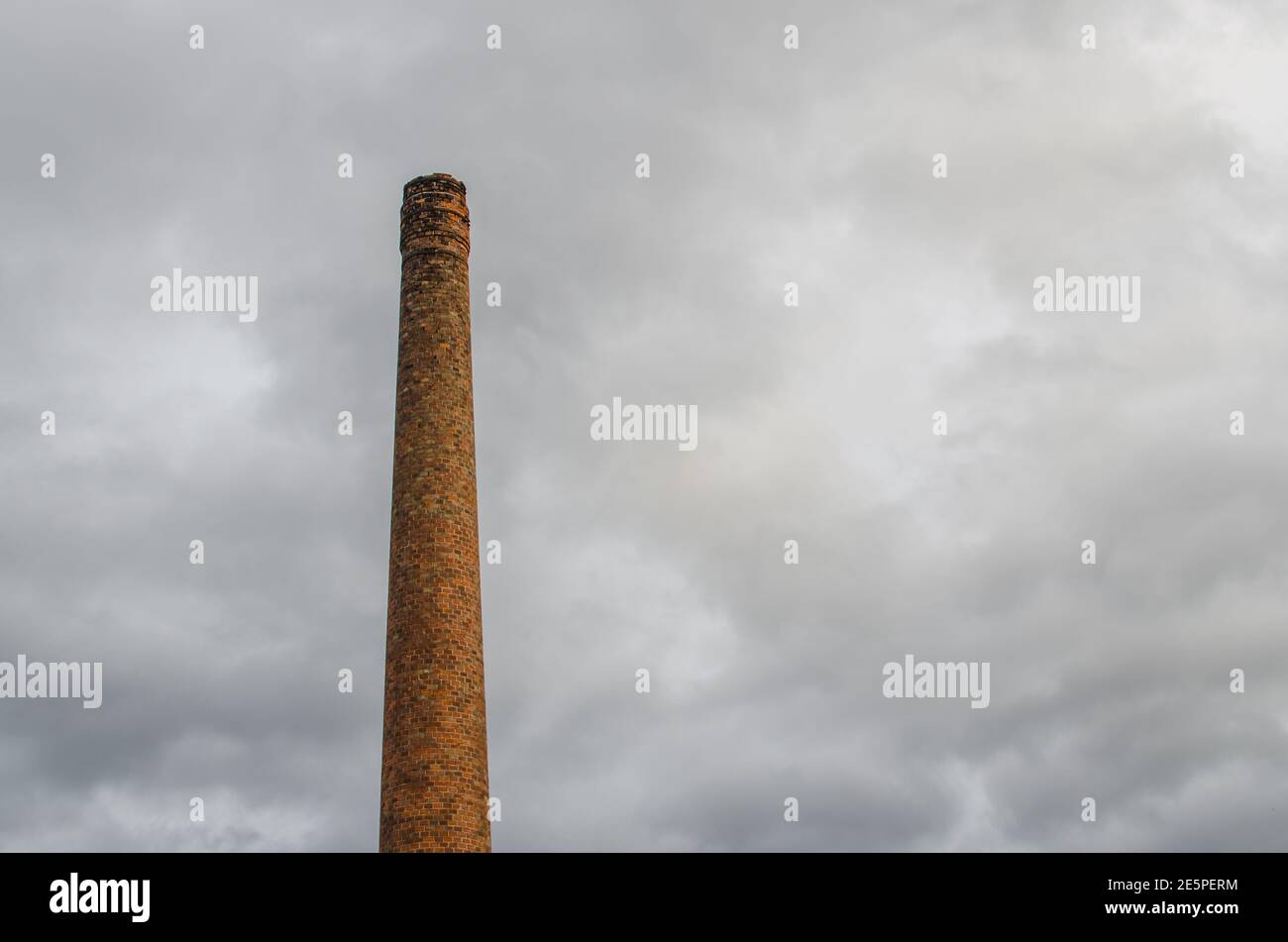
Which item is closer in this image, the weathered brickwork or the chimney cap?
the weathered brickwork

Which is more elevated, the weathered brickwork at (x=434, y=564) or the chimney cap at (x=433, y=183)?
the chimney cap at (x=433, y=183)

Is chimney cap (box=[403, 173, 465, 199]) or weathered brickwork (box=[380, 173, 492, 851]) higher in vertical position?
chimney cap (box=[403, 173, 465, 199])

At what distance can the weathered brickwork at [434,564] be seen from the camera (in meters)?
18.3

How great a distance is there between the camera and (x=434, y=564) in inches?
762

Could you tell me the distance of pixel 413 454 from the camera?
65.9 feet

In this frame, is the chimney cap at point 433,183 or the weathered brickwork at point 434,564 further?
the chimney cap at point 433,183

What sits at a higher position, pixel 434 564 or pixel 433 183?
pixel 433 183

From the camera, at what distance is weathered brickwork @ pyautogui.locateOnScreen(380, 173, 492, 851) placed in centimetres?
1834

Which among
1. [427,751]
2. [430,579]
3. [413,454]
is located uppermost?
[413,454]
